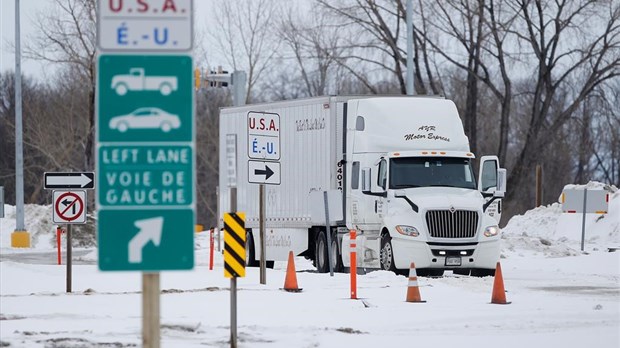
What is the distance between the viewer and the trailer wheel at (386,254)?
26.8 m

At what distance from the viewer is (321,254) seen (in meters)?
29.5

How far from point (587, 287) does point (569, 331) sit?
29.1 ft

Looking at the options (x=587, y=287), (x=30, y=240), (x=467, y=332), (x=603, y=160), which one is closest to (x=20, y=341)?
(x=467, y=332)

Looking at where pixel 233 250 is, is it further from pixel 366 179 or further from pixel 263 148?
pixel 366 179

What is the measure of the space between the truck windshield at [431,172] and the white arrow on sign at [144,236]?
19847 millimetres

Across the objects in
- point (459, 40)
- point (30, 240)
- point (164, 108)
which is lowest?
point (30, 240)

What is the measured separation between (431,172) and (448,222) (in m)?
1.50

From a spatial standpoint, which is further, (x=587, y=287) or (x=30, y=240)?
(x=30, y=240)

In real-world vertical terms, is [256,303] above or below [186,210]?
below

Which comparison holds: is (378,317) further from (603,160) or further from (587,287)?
(603,160)

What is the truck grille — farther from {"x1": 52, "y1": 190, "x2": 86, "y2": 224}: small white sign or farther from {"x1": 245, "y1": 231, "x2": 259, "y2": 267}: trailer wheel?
{"x1": 52, "y1": 190, "x2": 86, "y2": 224}: small white sign

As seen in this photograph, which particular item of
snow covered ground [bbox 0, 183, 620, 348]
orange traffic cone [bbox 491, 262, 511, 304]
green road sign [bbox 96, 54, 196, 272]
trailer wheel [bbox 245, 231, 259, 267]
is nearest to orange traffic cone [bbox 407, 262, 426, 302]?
snow covered ground [bbox 0, 183, 620, 348]

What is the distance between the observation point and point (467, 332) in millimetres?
15484

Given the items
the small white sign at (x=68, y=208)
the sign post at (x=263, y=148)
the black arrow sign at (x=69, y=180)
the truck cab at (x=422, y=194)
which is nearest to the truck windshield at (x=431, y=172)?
the truck cab at (x=422, y=194)
